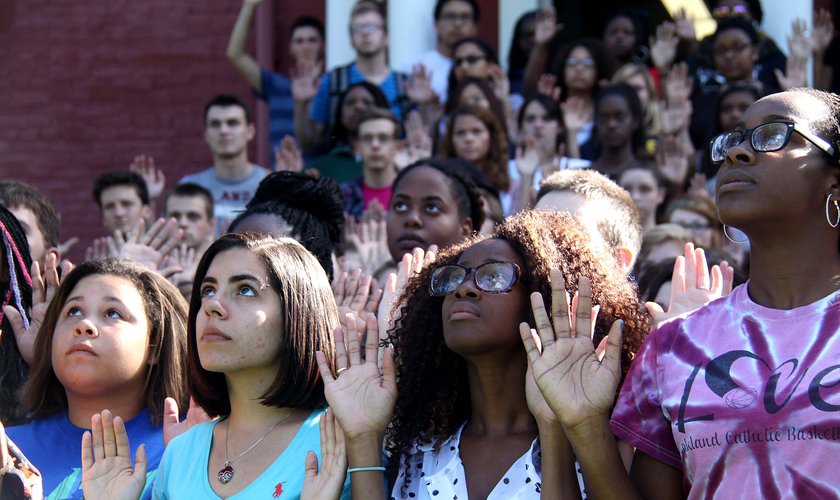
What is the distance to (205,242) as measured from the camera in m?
7.00

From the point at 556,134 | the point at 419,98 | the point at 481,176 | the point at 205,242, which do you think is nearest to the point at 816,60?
the point at 556,134

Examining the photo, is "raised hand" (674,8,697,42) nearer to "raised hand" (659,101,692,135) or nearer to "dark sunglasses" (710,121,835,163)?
"raised hand" (659,101,692,135)

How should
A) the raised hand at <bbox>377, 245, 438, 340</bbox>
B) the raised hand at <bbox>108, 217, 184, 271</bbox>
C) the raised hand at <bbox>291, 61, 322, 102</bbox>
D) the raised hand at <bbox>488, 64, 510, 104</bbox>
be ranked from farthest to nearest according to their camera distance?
the raised hand at <bbox>291, 61, 322, 102</bbox> < the raised hand at <bbox>488, 64, 510, 104</bbox> < the raised hand at <bbox>108, 217, 184, 271</bbox> < the raised hand at <bbox>377, 245, 438, 340</bbox>

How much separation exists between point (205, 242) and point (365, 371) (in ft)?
12.3

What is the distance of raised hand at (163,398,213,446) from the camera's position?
395 centimetres

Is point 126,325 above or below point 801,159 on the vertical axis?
below

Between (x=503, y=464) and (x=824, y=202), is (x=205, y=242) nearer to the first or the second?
(x=503, y=464)

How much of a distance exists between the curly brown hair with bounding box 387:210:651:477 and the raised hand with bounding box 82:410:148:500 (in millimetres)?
691

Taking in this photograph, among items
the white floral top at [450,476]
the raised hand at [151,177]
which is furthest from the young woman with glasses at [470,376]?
the raised hand at [151,177]

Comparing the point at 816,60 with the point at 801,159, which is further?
the point at 816,60

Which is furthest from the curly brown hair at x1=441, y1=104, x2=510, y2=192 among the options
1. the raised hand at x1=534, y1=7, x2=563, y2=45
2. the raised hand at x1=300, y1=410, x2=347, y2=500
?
the raised hand at x1=300, y1=410, x2=347, y2=500

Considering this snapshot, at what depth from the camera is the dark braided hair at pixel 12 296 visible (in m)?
4.54

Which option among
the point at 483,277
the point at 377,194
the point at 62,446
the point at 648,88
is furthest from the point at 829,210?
the point at 648,88

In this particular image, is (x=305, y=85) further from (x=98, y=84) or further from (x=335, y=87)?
(x=98, y=84)
